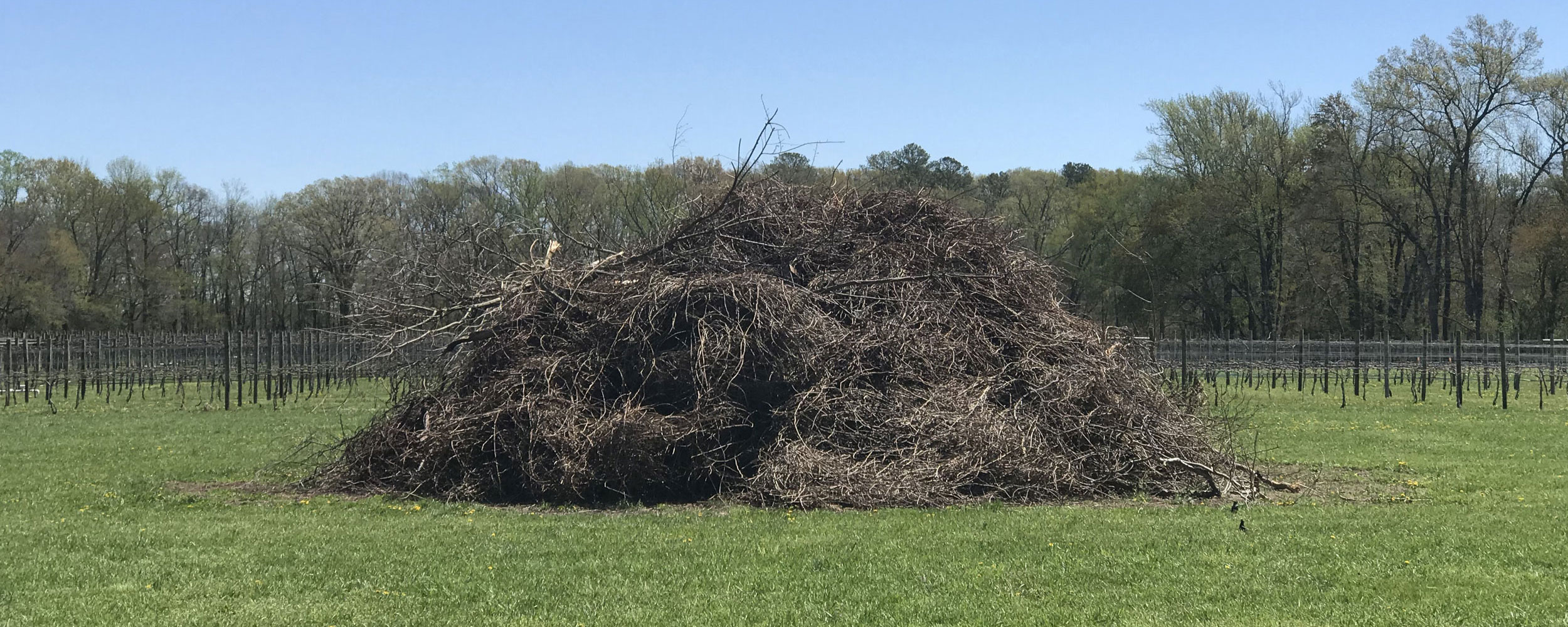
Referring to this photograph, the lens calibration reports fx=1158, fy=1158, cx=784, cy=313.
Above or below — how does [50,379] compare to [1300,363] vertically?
below

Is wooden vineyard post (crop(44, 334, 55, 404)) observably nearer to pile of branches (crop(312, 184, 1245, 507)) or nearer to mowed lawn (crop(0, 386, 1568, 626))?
mowed lawn (crop(0, 386, 1568, 626))

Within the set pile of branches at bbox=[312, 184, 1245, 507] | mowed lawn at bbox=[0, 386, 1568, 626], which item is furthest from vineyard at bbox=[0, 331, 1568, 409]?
mowed lawn at bbox=[0, 386, 1568, 626]

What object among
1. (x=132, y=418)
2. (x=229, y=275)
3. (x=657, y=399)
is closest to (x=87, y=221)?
(x=229, y=275)

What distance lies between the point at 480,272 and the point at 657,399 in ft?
10.8

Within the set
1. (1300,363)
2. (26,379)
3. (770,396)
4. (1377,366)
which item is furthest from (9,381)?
(1377,366)

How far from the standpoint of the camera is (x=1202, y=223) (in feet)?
152

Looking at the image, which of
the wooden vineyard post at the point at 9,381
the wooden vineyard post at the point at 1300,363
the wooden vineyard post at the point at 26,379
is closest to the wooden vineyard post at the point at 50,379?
the wooden vineyard post at the point at 26,379

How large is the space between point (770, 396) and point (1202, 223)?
39.7 metres

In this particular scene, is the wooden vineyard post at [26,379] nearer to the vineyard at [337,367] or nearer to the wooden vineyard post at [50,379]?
the vineyard at [337,367]

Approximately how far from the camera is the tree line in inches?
1598

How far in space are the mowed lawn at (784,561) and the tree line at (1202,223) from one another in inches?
960

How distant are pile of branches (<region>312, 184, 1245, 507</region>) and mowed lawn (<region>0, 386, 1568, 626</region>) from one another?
2.03 feet

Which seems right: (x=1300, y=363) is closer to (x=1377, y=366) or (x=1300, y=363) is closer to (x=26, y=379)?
(x=1377, y=366)

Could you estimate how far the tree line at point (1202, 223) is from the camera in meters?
40.6
